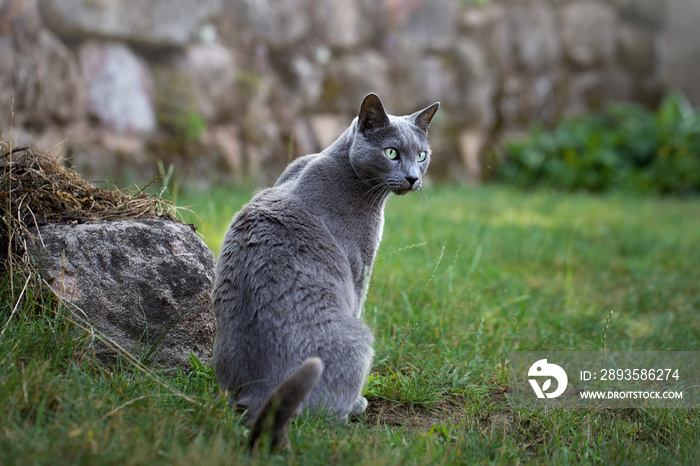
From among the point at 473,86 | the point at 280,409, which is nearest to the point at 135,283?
the point at 280,409

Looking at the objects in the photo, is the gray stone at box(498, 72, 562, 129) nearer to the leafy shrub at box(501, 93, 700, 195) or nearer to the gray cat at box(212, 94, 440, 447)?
the leafy shrub at box(501, 93, 700, 195)

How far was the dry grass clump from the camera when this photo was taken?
185 centimetres

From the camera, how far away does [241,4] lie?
4609 millimetres

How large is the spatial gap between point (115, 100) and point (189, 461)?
11.4 ft

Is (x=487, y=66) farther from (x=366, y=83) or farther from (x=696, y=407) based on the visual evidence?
(x=696, y=407)

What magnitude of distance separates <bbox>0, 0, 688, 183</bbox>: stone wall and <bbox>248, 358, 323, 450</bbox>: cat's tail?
1739 mm

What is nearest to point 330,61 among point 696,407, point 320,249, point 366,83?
point 366,83

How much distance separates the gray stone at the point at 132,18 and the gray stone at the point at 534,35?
135 inches

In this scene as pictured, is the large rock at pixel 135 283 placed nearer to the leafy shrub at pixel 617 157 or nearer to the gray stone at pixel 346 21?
the gray stone at pixel 346 21

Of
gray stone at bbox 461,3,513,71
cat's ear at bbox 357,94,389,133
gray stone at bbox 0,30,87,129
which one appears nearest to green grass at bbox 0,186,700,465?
cat's ear at bbox 357,94,389,133

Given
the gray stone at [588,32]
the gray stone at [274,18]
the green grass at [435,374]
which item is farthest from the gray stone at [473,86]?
the green grass at [435,374]

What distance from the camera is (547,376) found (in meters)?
2.21

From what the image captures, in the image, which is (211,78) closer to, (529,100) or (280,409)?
(280,409)

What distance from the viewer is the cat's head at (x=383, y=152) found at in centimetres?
202
